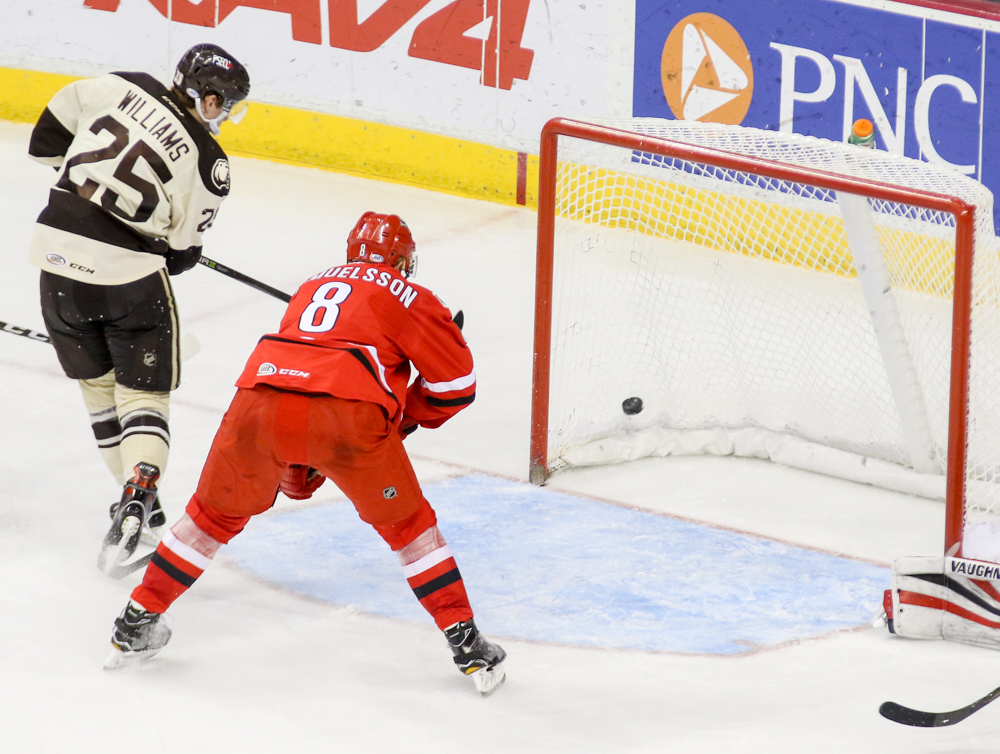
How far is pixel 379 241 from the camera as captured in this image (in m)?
2.96

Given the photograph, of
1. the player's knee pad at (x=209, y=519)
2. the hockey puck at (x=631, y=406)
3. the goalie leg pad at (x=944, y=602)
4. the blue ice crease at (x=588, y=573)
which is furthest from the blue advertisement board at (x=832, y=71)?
the player's knee pad at (x=209, y=519)

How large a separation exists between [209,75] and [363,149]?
339cm

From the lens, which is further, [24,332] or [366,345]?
[24,332]

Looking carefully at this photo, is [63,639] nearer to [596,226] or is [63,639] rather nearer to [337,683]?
[337,683]

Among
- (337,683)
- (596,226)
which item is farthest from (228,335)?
(337,683)

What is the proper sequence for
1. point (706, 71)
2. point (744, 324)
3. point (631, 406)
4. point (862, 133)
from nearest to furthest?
1. point (862, 133)
2. point (631, 406)
3. point (744, 324)
4. point (706, 71)

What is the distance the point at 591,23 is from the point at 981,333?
10.2 feet

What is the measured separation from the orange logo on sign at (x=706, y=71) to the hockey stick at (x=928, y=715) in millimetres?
3285

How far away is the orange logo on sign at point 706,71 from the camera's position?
18.2ft

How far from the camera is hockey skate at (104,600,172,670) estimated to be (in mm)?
2875

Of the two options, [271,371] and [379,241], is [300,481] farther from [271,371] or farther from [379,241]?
[379,241]

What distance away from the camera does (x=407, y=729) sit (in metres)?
2.76

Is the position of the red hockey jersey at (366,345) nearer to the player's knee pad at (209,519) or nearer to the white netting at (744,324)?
the player's knee pad at (209,519)

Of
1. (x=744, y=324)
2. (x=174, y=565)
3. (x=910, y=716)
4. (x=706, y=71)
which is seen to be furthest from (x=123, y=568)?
(x=706, y=71)
